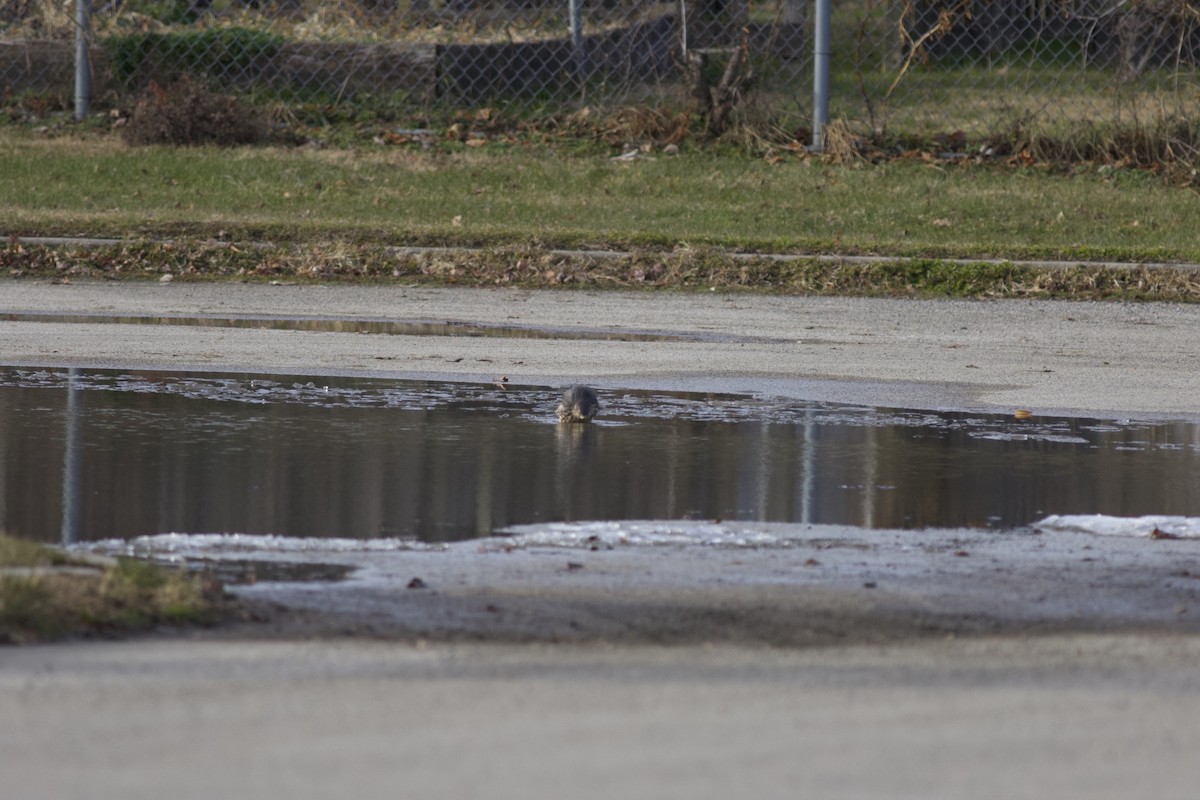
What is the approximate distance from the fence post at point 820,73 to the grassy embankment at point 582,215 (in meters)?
0.47

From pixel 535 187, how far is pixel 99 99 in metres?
6.07

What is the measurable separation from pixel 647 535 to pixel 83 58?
50.6 feet

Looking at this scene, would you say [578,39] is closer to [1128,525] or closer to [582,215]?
[582,215]

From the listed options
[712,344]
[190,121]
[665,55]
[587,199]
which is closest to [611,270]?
[712,344]

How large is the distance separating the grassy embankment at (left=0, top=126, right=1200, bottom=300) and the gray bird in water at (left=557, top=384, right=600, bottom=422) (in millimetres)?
5160

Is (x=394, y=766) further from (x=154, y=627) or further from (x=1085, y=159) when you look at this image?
(x=1085, y=159)

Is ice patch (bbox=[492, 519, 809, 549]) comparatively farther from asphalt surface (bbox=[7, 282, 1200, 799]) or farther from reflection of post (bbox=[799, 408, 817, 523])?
reflection of post (bbox=[799, 408, 817, 523])

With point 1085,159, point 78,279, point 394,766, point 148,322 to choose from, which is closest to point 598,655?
point 394,766

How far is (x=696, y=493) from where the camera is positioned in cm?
702

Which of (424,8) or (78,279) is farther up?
(424,8)

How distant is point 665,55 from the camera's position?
2047 centimetres

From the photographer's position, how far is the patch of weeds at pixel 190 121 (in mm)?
18562

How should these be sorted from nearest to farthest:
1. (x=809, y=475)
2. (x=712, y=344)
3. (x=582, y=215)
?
(x=809, y=475) < (x=712, y=344) < (x=582, y=215)

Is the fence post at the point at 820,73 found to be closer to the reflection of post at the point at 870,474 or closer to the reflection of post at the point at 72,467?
the reflection of post at the point at 870,474
